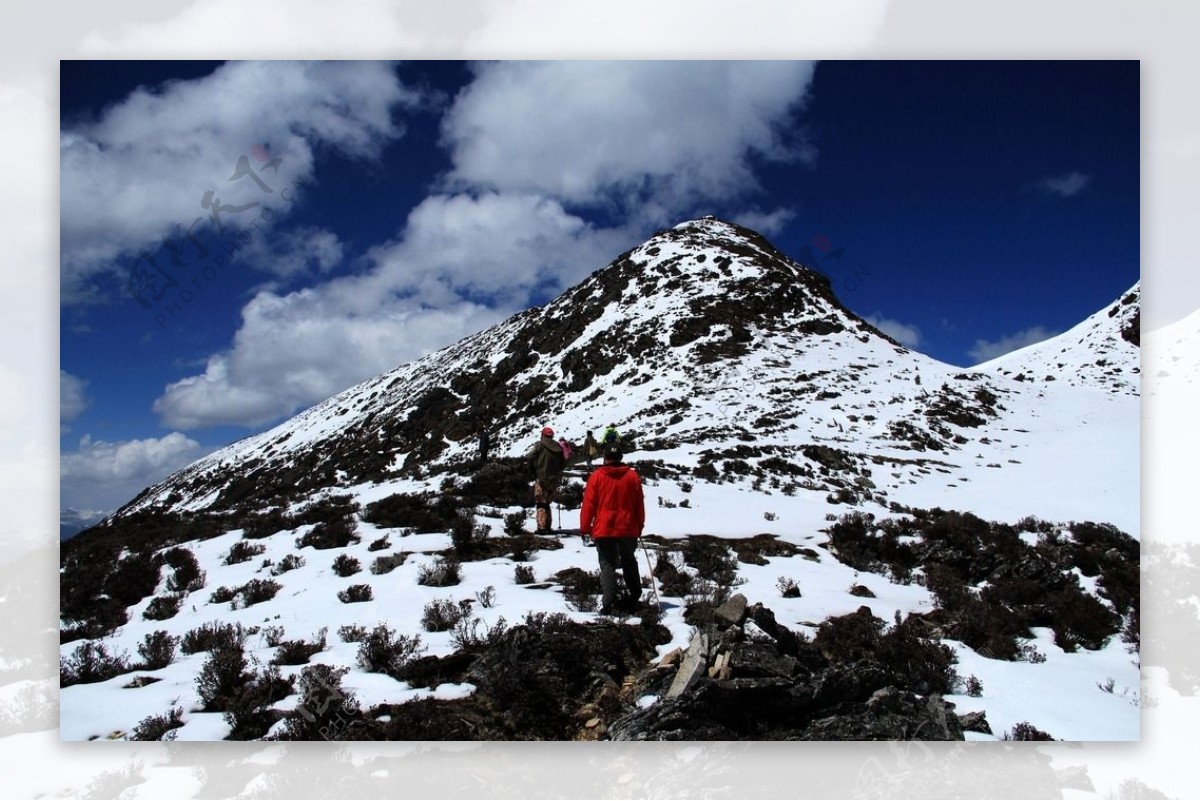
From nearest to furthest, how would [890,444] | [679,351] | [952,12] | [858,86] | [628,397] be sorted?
[952,12]
[858,86]
[890,444]
[628,397]
[679,351]

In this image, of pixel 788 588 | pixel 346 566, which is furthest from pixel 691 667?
pixel 346 566

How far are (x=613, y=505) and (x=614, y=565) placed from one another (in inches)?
27.1

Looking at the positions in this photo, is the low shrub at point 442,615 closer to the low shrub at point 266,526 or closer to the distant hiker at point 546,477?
the distant hiker at point 546,477

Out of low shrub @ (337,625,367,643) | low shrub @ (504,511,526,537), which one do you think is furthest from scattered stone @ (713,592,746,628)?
low shrub @ (504,511,526,537)

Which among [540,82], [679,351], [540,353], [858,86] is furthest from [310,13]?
[540,353]

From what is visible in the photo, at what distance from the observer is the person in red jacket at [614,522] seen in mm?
7703

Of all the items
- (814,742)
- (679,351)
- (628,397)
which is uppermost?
(679,351)

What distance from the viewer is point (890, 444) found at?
95.5 ft

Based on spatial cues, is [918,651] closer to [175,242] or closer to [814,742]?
[814,742]

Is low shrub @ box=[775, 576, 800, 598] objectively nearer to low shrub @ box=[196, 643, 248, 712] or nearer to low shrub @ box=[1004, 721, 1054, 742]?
low shrub @ box=[1004, 721, 1054, 742]

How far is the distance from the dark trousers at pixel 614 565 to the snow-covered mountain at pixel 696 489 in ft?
1.40

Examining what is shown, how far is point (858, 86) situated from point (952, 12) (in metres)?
1.26

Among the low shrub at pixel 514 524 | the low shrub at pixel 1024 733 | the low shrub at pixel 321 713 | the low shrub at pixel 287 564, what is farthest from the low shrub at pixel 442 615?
the low shrub at pixel 1024 733

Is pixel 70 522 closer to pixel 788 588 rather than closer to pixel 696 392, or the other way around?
pixel 788 588
